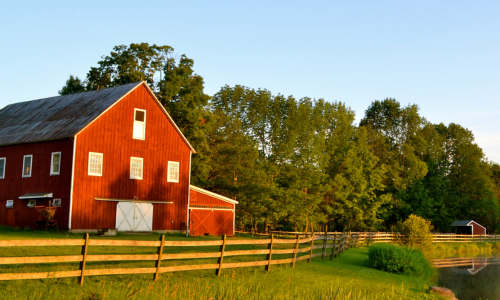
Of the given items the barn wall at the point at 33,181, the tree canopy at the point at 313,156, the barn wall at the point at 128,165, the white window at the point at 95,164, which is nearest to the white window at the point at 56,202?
the barn wall at the point at 33,181

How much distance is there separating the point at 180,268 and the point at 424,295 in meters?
8.69

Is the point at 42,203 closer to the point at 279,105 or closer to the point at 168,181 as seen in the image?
the point at 168,181

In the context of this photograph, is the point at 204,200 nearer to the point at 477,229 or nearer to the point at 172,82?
the point at 172,82

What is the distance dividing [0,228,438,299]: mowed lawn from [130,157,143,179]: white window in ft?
29.9

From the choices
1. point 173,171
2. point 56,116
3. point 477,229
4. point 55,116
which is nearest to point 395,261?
point 173,171

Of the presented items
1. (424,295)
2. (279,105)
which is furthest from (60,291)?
(279,105)

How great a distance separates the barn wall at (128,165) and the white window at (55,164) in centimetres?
150

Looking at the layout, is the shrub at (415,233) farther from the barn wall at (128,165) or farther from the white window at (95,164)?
the white window at (95,164)

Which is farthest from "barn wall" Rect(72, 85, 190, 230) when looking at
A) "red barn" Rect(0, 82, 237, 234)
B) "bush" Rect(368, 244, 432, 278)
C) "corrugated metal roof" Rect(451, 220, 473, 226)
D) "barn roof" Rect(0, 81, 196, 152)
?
"corrugated metal roof" Rect(451, 220, 473, 226)

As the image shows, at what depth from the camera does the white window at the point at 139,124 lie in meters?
34.1

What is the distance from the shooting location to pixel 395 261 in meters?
24.6

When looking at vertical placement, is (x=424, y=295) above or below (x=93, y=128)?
below

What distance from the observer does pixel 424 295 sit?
18453mm

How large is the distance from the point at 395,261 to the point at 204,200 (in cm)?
1692
